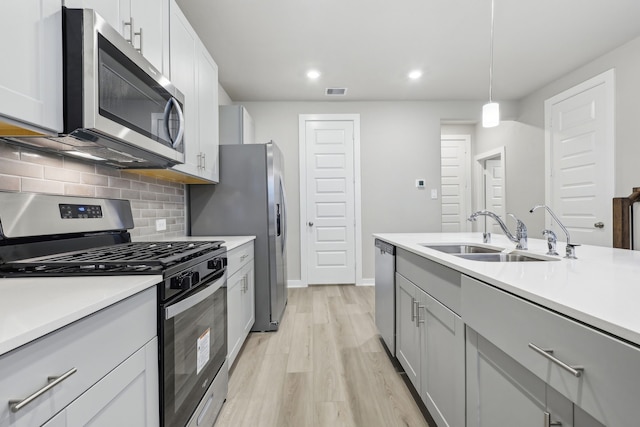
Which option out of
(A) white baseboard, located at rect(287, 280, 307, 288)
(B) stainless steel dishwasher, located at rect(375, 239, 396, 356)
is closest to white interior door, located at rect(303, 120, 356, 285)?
(A) white baseboard, located at rect(287, 280, 307, 288)

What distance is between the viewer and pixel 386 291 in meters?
2.21

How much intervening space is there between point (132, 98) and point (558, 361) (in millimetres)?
1690

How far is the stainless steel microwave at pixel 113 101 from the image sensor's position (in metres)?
0.98

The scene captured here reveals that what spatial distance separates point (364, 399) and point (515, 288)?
1.29 meters

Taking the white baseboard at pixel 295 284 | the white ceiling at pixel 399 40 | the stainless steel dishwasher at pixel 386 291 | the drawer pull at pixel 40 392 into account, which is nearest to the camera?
the drawer pull at pixel 40 392

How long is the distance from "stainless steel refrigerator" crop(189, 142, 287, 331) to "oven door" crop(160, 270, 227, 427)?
1056 mm

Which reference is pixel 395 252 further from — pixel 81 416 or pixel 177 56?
pixel 177 56

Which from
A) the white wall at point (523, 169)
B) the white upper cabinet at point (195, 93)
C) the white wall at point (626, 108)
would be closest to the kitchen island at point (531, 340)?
the white upper cabinet at point (195, 93)

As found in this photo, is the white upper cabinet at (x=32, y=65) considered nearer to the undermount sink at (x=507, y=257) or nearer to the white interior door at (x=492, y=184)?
the undermount sink at (x=507, y=257)

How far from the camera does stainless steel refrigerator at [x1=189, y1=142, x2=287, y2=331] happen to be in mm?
2660

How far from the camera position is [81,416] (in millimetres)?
641

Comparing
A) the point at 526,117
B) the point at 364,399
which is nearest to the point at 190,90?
the point at 364,399

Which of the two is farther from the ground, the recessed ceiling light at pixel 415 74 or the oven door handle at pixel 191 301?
the recessed ceiling light at pixel 415 74

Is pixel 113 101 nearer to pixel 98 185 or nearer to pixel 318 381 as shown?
pixel 98 185
